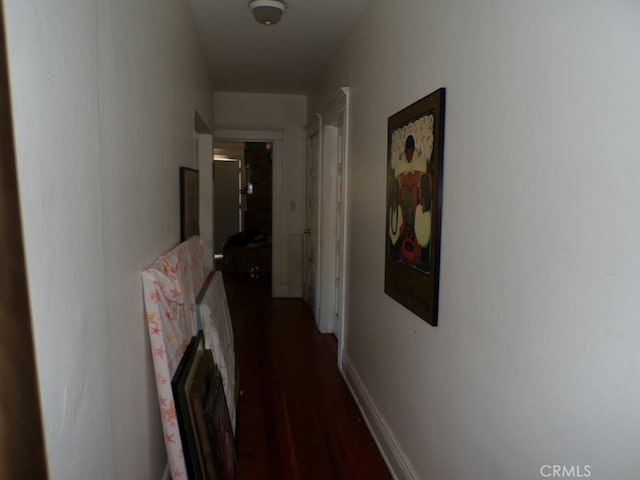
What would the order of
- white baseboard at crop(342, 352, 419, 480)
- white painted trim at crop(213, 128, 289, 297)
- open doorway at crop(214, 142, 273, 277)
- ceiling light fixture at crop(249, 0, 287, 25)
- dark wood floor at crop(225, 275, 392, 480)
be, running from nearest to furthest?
white baseboard at crop(342, 352, 419, 480) → dark wood floor at crop(225, 275, 392, 480) → ceiling light fixture at crop(249, 0, 287, 25) → white painted trim at crop(213, 128, 289, 297) → open doorway at crop(214, 142, 273, 277)

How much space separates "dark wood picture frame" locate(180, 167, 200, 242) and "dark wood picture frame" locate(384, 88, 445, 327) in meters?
1.08

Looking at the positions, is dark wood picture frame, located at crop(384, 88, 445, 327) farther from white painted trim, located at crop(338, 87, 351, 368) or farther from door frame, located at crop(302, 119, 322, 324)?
door frame, located at crop(302, 119, 322, 324)

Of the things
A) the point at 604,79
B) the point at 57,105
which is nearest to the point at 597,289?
the point at 604,79

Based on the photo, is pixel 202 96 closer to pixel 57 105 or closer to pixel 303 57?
pixel 303 57

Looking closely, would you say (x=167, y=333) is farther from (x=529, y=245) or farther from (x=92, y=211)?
(x=529, y=245)

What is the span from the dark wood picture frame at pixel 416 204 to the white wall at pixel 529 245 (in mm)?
53

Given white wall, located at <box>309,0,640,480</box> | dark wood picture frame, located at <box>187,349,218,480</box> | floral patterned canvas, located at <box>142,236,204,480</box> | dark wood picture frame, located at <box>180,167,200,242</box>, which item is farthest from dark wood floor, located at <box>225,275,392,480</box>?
dark wood picture frame, located at <box>180,167,200,242</box>

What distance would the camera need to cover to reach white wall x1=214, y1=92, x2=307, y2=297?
5.27 meters

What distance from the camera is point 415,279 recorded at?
1.93 meters

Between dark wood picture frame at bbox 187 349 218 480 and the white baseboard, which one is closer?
dark wood picture frame at bbox 187 349 218 480

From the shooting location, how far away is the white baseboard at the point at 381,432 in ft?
6.82

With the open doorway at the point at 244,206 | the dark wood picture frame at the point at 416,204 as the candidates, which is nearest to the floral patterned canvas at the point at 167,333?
→ the dark wood picture frame at the point at 416,204

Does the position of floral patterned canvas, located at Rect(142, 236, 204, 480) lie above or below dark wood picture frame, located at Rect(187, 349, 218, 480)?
above

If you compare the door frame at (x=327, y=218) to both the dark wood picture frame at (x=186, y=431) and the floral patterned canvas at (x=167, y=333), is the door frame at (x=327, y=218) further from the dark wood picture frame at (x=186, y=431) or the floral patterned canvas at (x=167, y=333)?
the dark wood picture frame at (x=186, y=431)
